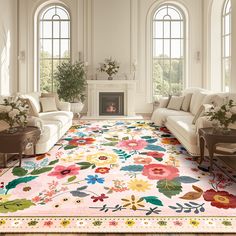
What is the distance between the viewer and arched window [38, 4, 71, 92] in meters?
9.26

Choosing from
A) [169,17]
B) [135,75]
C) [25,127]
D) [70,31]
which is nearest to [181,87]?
[135,75]

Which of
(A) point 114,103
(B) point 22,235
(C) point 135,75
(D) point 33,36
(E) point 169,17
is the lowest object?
(B) point 22,235

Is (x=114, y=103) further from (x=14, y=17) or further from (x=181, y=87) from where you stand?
(x=14, y=17)

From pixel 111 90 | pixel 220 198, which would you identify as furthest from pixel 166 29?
pixel 220 198

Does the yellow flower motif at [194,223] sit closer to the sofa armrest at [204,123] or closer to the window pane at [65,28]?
the sofa armrest at [204,123]

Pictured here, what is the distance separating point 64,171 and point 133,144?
1780mm

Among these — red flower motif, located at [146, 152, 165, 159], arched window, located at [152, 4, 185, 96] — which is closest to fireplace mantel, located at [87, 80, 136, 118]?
arched window, located at [152, 4, 185, 96]

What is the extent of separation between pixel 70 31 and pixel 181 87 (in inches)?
160

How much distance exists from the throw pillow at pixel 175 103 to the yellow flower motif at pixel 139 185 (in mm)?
3872

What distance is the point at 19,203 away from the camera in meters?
2.66

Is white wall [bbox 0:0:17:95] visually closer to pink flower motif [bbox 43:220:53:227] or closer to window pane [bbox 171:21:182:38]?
window pane [bbox 171:21:182:38]

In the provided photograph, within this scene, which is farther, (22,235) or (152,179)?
(152,179)

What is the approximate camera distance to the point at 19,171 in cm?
362

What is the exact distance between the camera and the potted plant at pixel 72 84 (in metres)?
8.21
